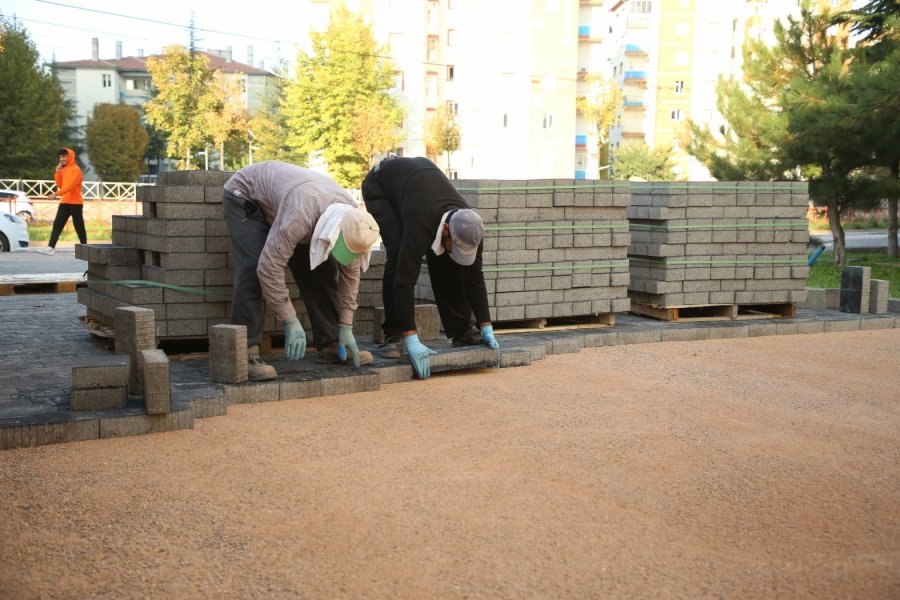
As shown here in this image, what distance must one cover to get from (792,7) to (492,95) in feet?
76.0

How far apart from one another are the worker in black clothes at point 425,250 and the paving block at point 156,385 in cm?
220

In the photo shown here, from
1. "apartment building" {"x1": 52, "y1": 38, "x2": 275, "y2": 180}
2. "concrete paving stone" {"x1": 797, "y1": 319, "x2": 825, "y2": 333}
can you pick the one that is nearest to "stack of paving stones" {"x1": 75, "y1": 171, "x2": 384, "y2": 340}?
"concrete paving stone" {"x1": 797, "y1": 319, "x2": 825, "y2": 333}

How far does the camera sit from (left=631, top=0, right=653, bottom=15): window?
3093 inches

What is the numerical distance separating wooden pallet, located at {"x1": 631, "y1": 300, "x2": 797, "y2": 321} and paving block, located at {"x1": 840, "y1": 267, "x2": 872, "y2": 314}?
105cm

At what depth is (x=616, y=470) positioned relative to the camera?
5320mm

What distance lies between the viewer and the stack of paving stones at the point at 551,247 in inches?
372

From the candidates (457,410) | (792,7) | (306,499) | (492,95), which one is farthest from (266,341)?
(492,95)

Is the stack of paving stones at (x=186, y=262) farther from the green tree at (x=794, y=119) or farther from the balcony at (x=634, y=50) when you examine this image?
the balcony at (x=634, y=50)

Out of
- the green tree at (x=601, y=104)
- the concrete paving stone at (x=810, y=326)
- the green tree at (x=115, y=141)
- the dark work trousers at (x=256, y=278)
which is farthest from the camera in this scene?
the green tree at (x=115, y=141)

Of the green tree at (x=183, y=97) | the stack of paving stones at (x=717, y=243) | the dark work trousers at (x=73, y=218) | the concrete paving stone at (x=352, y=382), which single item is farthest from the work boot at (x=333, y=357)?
the green tree at (x=183, y=97)

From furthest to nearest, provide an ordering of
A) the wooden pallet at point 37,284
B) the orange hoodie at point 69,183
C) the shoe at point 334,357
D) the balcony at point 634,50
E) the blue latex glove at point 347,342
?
the balcony at point 634,50 < the orange hoodie at point 69,183 < the wooden pallet at point 37,284 < the shoe at point 334,357 < the blue latex glove at point 347,342

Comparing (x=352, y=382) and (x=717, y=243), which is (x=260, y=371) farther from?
(x=717, y=243)

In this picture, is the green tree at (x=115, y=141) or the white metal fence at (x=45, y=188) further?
the green tree at (x=115, y=141)

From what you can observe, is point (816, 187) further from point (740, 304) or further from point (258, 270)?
point (258, 270)
